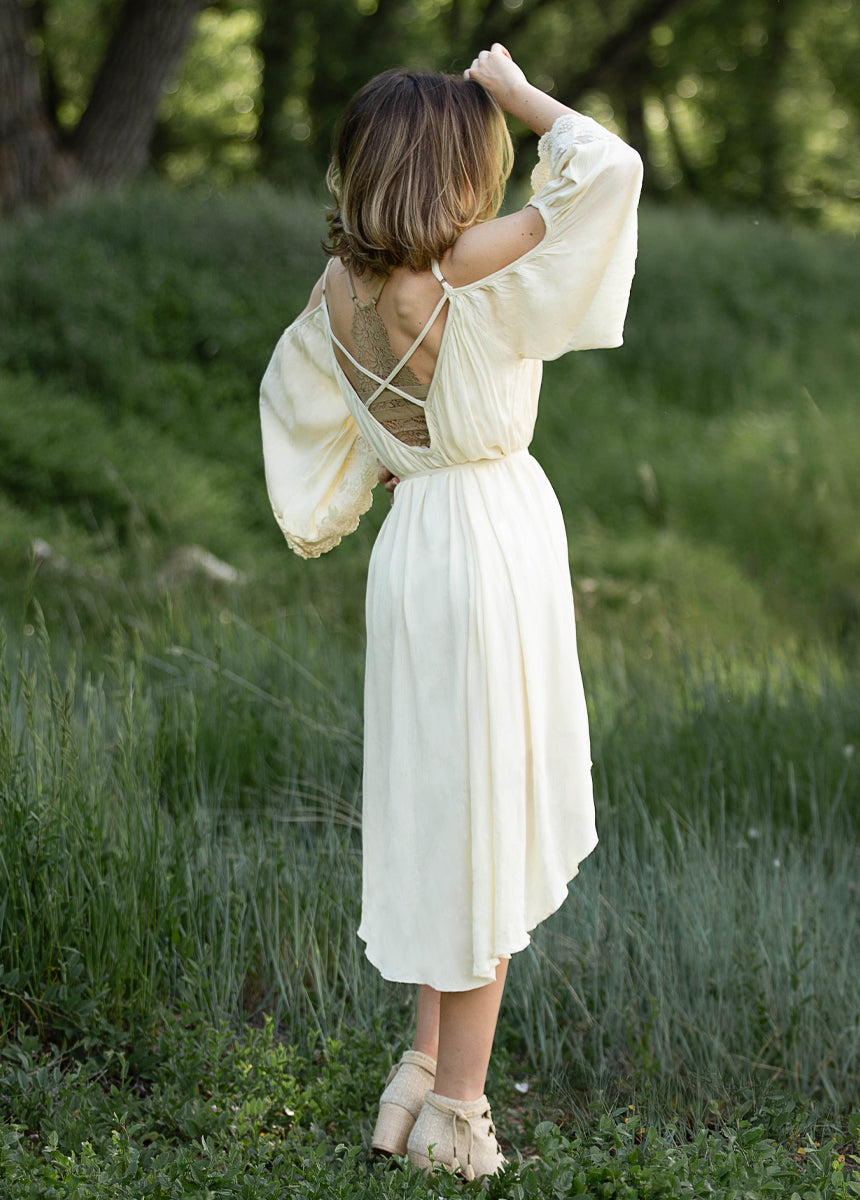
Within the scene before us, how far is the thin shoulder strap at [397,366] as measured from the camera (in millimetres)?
2297

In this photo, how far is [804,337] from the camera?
10.4 meters

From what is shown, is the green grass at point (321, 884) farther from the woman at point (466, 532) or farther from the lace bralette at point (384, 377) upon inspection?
the lace bralette at point (384, 377)

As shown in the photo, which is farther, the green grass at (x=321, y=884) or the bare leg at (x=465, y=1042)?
the green grass at (x=321, y=884)

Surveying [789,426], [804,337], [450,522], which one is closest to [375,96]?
[450,522]

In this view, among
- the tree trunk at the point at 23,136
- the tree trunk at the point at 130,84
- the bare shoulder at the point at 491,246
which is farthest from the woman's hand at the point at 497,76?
the tree trunk at the point at 130,84

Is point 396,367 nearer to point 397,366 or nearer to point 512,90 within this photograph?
point 397,366

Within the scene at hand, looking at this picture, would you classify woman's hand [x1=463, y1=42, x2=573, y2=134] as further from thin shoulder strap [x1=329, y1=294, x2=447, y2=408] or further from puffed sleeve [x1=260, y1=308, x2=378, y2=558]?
puffed sleeve [x1=260, y1=308, x2=378, y2=558]

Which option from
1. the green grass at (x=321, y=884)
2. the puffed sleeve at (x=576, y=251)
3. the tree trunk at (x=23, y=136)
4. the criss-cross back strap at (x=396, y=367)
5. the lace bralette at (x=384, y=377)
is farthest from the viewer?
the tree trunk at (x=23, y=136)

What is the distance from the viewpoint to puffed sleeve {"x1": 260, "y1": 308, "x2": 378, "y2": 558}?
2814 mm

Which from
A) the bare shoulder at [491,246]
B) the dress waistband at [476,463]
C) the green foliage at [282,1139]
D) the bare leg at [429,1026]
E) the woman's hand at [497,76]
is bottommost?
the green foliage at [282,1139]

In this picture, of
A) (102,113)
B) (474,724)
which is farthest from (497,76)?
(102,113)

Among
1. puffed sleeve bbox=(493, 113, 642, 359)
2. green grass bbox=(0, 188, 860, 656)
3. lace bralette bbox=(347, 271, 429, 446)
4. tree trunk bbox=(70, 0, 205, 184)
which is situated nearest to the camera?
puffed sleeve bbox=(493, 113, 642, 359)

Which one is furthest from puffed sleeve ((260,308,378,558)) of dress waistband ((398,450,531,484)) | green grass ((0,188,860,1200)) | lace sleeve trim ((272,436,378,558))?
green grass ((0,188,860,1200))

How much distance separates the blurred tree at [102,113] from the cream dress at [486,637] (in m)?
8.39
